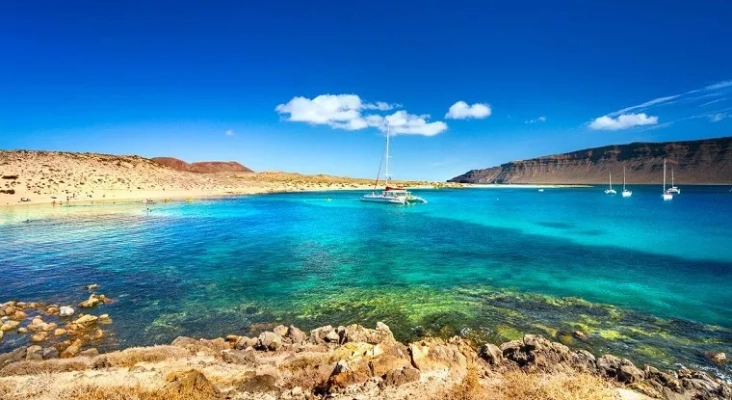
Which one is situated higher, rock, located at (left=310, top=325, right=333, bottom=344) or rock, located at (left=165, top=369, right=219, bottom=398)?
rock, located at (left=165, top=369, right=219, bottom=398)

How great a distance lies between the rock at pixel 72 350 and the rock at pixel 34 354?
58cm

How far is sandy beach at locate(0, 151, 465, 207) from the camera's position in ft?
194

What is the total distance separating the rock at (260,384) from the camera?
26.8 ft

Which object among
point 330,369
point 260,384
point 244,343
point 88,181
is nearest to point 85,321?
point 244,343

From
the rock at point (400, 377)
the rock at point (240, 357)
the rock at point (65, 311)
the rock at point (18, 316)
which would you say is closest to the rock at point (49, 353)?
the rock at point (65, 311)

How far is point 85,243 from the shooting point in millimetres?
27391

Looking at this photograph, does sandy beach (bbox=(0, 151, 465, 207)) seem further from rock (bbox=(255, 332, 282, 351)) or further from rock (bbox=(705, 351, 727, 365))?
rock (bbox=(705, 351, 727, 365))

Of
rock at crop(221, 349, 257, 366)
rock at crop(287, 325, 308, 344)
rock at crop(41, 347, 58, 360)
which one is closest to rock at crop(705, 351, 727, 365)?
rock at crop(287, 325, 308, 344)

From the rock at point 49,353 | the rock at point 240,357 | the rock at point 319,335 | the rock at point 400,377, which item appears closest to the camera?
the rock at point 400,377

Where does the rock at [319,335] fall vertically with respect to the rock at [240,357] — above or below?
below

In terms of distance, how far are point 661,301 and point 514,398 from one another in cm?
1427

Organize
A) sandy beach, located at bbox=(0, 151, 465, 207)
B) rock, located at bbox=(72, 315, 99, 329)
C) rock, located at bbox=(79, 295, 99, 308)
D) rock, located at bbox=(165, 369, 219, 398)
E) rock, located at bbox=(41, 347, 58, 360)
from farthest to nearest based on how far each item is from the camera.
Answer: sandy beach, located at bbox=(0, 151, 465, 207), rock, located at bbox=(79, 295, 99, 308), rock, located at bbox=(72, 315, 99, 329), rock, located at bbox=(41, 347, 58, 360), rock, located at bbox=(165, 369, 219, 398)

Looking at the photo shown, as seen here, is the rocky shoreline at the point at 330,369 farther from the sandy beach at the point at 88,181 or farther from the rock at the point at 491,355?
the sandy beach at the point at 88,181

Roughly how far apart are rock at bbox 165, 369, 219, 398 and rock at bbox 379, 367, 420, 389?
3799 millimetres
